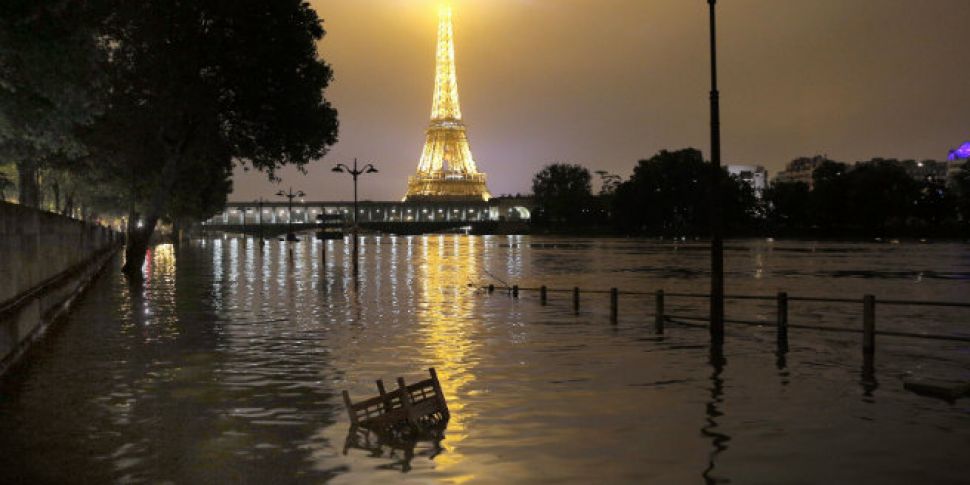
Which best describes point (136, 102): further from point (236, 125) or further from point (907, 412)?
point (907, 412)

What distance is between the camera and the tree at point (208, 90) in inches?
2099

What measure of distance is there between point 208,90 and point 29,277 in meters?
30.6

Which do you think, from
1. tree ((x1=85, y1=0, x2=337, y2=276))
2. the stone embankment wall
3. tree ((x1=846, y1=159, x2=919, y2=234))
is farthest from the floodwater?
tree ((x1=846, y1=159, x2=919, y2=234))

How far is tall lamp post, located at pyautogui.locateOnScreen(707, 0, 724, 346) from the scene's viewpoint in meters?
24.0

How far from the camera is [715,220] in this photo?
23984 millimetres

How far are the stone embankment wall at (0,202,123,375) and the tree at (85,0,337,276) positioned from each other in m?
18.0

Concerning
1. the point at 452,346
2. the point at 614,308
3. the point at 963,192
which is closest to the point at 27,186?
the point at 614,308

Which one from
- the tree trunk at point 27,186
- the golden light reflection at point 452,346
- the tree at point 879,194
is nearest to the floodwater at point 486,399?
the golden light reflection at point 452,346

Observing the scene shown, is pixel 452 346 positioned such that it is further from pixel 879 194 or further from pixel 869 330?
pixel 879 194

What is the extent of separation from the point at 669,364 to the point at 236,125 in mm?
43898

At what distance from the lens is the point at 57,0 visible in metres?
20.6

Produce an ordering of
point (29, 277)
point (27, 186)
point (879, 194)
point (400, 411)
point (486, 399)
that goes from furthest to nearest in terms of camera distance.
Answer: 1. point (879, 194)
2. point (27, 186)
3. point (29, 277)
4. point (486, 399)
5. point (400, 411)

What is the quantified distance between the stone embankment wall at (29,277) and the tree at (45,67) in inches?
86.4

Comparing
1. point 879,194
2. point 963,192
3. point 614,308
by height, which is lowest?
point 614,308
